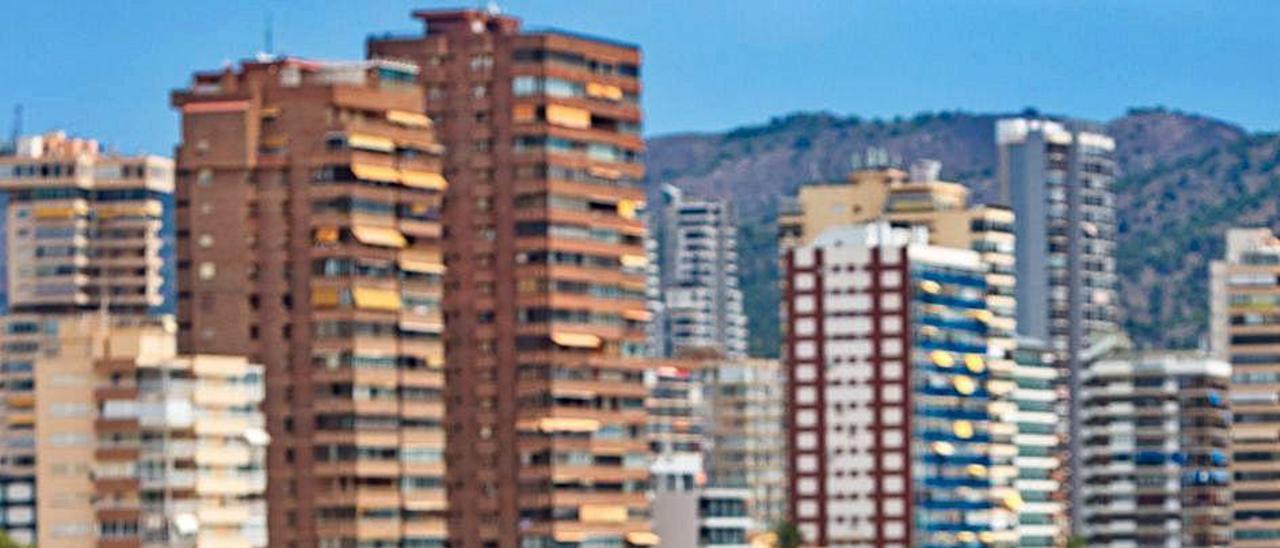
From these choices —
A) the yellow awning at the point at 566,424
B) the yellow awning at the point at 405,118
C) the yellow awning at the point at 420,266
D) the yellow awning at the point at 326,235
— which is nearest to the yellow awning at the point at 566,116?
the yellow awning at the point at 405,118

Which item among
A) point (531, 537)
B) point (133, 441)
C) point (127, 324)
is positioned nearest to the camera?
point (133, 441)

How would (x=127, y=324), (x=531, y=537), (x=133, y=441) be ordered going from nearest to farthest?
(x=133, y=441)
(x=127, y=324)
(x=531, y=537)

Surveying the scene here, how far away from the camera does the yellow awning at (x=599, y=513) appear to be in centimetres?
19650

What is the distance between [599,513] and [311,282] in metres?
20.6

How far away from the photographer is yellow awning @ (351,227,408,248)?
602 ft

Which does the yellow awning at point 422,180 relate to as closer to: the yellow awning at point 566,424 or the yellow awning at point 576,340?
the yellow awning at point 576,340

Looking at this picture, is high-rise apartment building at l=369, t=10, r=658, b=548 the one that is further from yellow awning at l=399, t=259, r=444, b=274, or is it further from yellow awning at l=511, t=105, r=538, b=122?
yellow awning at l=399, t=259, r=444, b=274

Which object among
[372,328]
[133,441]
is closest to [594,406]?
[372,328]

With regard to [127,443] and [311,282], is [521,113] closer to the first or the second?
[311,282]

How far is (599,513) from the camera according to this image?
197 m

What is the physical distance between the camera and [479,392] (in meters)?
198

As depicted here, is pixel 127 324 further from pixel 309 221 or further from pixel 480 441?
pixel 480 441

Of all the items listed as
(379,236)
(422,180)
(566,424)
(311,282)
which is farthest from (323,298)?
(566,424)

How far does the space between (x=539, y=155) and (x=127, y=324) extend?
24145mm
